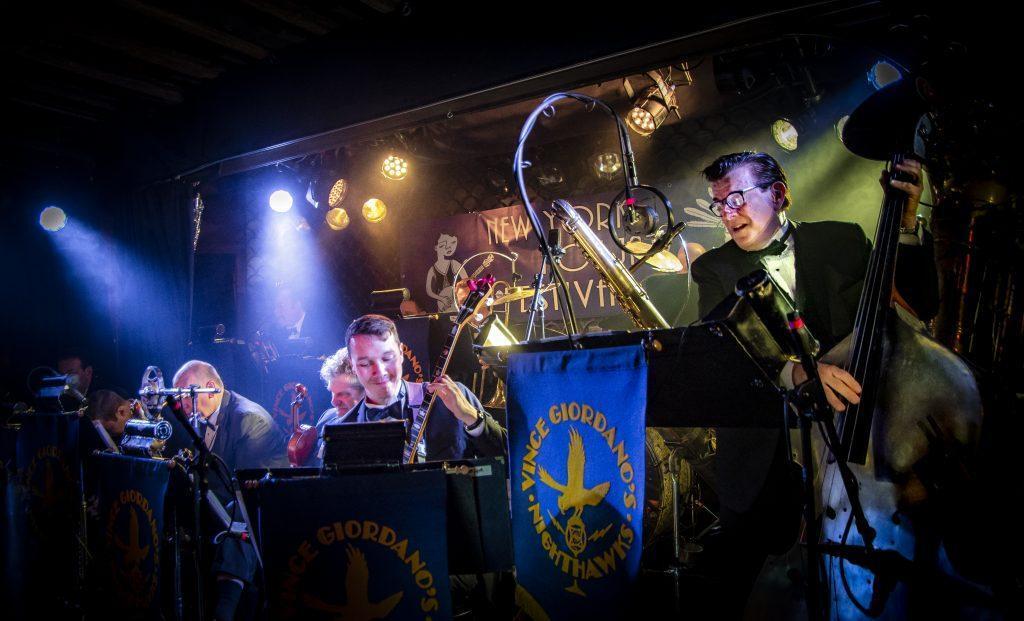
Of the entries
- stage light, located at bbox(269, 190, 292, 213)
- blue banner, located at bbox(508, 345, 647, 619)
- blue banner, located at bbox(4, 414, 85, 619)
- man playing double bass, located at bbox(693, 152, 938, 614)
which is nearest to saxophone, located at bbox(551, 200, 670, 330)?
man playing double bass, located at bbox(693, 152, 938, 614)

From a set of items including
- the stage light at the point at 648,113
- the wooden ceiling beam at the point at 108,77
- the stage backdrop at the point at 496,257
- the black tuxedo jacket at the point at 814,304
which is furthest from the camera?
the stage backdrop at the point at 496,257

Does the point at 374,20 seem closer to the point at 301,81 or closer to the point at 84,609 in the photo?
the point at 301,81

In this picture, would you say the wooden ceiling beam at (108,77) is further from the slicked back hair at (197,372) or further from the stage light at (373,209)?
the stage light at (373,209)

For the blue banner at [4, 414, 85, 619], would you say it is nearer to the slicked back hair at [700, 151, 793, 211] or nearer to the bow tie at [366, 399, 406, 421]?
the bow tie at [366, 399, 406, 421]

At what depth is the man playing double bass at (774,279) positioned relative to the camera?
2262 mm

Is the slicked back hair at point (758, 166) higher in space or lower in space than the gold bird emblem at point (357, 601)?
higher

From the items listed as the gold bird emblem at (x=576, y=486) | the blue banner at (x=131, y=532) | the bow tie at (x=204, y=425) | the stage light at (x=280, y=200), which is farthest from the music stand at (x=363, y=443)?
the stage light at (x=280, y=200)

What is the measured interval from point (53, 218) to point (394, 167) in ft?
11.9

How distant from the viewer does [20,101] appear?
493 centimetres

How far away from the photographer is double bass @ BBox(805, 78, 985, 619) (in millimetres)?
1689

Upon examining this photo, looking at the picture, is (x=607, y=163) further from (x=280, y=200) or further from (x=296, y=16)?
(x=280, y=200)

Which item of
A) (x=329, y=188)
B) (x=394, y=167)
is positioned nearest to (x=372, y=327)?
(x=394, y=167)

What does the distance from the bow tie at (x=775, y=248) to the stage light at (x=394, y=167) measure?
5564 millimetres

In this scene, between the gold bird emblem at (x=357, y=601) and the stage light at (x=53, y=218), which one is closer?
the gold bird emblem at (x=357, y=601)
